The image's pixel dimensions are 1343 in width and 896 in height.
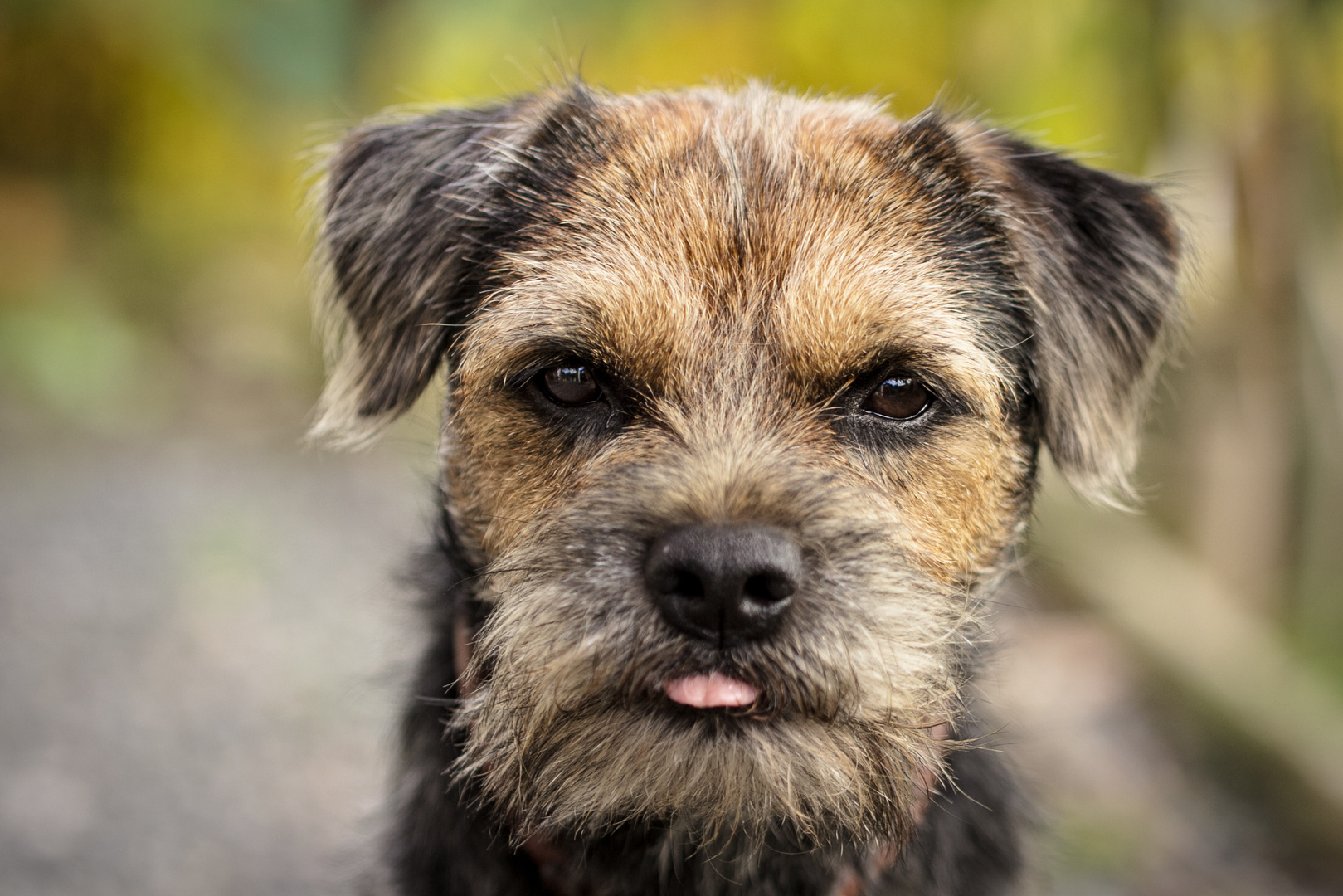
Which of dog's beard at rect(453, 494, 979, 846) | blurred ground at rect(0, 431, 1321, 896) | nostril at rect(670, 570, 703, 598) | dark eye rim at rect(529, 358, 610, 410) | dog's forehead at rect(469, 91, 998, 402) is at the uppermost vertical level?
dog's forehead at rect(469, 91, 998, 402)

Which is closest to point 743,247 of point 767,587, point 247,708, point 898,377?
point 898,377

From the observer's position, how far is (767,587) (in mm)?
1899

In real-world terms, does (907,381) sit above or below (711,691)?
above

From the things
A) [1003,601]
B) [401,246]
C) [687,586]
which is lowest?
[1003,601]

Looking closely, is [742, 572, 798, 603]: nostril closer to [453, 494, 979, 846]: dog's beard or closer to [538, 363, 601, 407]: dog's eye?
[453, 494, 979, 846]: dog's beard

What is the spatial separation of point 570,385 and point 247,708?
3.39 metres

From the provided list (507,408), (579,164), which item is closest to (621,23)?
(579,164)

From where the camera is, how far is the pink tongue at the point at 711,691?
1.94 m

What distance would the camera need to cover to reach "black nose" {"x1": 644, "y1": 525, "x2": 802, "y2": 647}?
73.5 inches

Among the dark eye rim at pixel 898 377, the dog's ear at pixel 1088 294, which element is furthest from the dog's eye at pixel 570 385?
the dog's ear at pixel 1088 294

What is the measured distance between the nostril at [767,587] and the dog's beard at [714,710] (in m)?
0.05

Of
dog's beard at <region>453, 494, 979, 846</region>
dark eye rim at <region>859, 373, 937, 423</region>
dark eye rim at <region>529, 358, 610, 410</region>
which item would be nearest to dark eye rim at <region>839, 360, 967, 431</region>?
dark eye rim at <region>859, 373, 937, 423</region>

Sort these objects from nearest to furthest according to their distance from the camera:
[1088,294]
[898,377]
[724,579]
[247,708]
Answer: [724,579], [898,377], [1088,294], [247,708]

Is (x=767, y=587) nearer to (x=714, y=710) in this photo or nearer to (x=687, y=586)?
(x=687, y=586)
